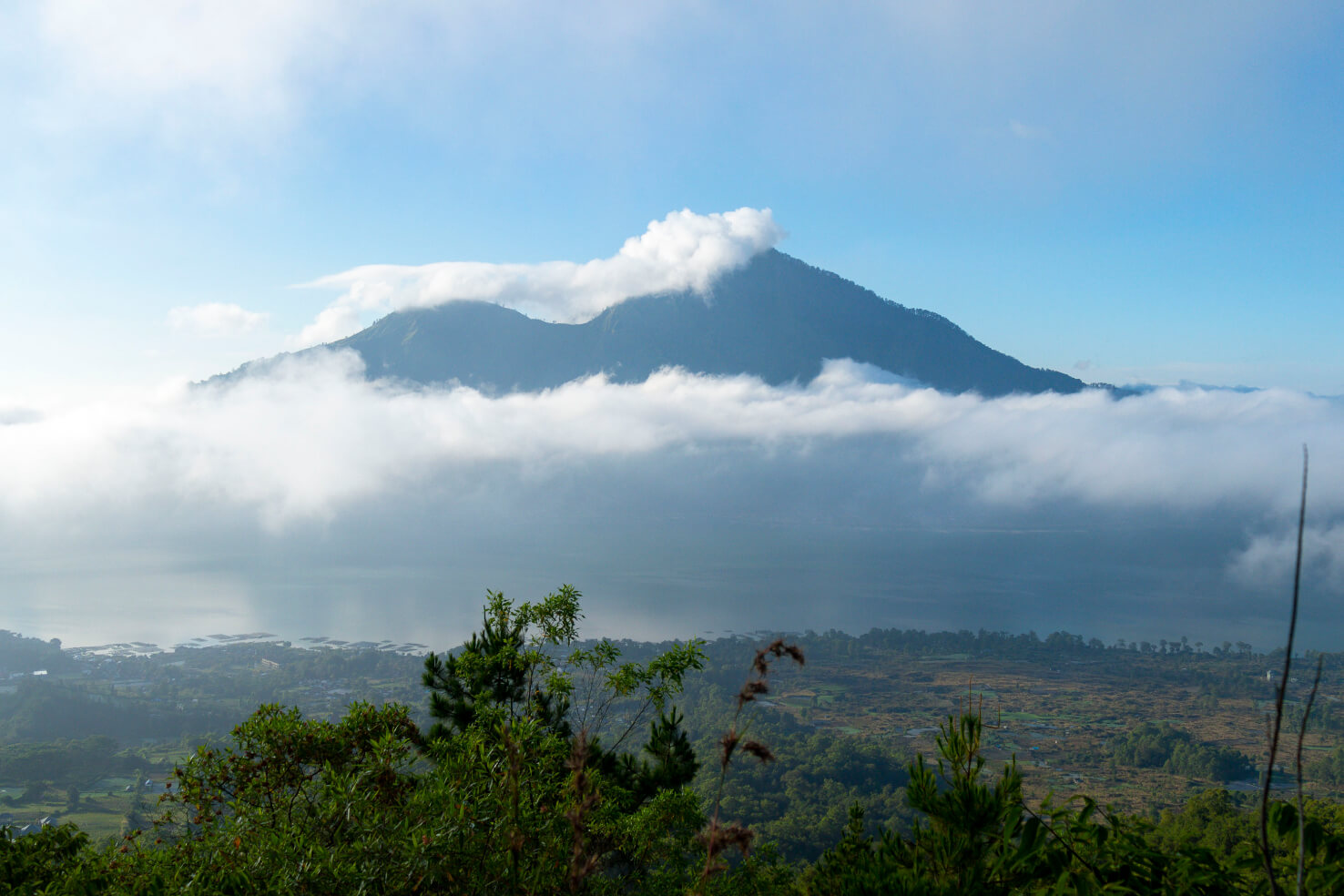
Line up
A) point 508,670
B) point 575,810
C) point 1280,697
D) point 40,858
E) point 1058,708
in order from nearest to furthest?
1. point 1280,697
2. point 575,810
3. point 40,858
4. point 508,670
5. point 1058,708

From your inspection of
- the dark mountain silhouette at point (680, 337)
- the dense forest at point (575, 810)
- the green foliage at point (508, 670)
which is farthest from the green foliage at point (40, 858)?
the dark mountain silhouette at point (680, 337)

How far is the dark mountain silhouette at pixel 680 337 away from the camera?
154375 mm

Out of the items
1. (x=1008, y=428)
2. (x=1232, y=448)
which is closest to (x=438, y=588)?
(x=1008, y=428)

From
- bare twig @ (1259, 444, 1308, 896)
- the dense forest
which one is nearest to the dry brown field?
the dense forest

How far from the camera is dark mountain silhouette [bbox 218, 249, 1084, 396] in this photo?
154 meters

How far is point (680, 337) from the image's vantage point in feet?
504

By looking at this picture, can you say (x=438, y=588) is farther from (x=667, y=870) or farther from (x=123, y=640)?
(x=667, y=870)

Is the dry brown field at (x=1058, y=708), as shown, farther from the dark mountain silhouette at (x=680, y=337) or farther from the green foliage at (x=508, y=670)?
the dark mountain silhouette at (x=680, y=337)

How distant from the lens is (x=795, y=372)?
6127 inches

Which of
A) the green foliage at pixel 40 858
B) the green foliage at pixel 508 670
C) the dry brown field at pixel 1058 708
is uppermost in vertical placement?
the green foliage at pixel 508 670

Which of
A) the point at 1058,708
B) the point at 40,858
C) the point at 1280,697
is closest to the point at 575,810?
the point at 1280,697

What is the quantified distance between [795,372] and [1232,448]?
12908 centimetres

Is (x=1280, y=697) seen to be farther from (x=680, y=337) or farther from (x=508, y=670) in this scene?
(x=680, y=337)

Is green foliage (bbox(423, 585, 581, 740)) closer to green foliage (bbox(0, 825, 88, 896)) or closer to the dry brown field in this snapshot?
green foliage (bbox(0, 825, 88, 896))
